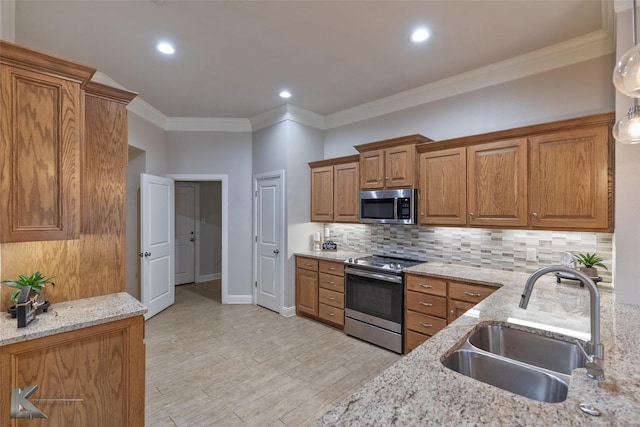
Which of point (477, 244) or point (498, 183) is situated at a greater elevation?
point (498, 183)

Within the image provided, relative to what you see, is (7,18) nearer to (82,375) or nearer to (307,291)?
(82,375)

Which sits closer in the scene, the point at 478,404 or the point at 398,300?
the point at 478,404

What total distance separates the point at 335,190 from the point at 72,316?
3.03 m

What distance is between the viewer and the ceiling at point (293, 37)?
2145 mm

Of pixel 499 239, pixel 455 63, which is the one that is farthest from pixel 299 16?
pixel 499 239

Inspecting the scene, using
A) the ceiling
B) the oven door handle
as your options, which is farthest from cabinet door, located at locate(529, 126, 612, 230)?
the oven door handle

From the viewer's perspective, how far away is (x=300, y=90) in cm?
358

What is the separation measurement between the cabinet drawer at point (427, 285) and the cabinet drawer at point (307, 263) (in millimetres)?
1345

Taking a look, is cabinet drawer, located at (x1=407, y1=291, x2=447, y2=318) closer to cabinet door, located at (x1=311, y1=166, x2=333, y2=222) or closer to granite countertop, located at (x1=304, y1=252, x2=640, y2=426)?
granite countertop, located at (x1=304, y1=252, x2=640, y2=426)

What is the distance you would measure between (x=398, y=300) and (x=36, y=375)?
273 centimetres

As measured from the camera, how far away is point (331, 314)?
147 inches

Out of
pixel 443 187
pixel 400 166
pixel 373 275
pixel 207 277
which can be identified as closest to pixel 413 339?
pixel 373 275

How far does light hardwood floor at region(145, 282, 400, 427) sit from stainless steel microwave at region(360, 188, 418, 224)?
4.67 ft

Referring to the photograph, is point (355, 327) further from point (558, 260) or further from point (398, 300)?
point (558, 260)
